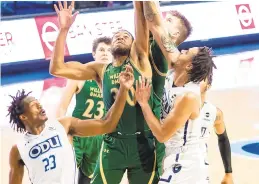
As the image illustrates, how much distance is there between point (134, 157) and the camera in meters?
4.47

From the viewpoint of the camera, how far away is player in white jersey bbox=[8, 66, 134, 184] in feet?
13.1

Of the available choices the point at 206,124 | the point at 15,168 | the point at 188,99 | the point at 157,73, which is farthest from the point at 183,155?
the point at 15,168

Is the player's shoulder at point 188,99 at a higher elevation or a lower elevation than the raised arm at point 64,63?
lower

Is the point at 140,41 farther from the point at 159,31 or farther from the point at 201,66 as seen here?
Answer: the point at 201,66

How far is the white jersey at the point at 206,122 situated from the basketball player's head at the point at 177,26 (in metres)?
0.58

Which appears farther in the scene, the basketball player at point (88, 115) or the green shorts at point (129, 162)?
the basketball player at point (88, 115)

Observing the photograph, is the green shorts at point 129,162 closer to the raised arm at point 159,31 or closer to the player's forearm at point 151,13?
the raised arm at point 159,31

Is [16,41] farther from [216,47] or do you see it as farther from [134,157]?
[134,157]

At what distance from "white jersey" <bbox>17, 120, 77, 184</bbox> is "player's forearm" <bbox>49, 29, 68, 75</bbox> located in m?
0.43

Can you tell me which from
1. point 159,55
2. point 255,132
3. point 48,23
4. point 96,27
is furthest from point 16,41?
point 159,55

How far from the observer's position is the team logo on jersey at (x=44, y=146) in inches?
158

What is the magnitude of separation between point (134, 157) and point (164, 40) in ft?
2.61

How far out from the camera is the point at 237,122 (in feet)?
25.8

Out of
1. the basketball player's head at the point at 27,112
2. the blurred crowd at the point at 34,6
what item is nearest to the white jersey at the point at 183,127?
the basketball player's head at the point at 27,112
